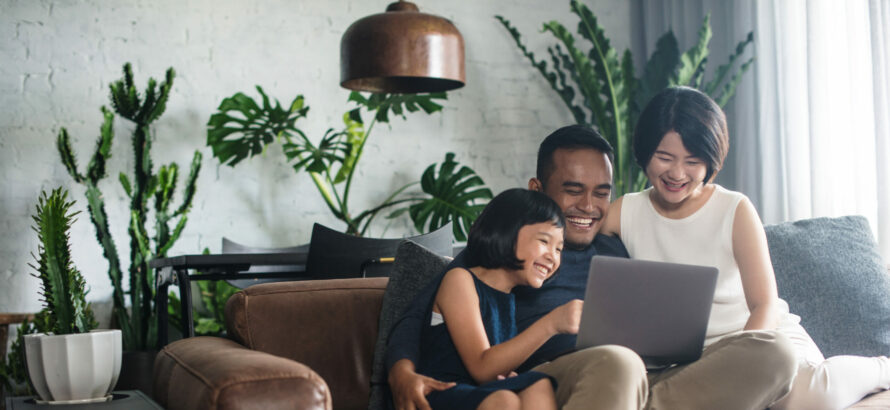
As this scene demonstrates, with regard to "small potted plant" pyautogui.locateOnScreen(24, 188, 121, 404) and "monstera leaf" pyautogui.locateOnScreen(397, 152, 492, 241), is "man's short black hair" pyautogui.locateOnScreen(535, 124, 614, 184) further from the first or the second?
"monstera leaf" pyautogui.locateOnScreen(397, 152, 492, 241)

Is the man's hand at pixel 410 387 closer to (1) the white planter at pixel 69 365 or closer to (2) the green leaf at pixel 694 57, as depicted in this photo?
(1) the white planter at pixel 69 365

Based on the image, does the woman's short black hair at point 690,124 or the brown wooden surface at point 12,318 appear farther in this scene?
the brown wooden surface at point 12,318

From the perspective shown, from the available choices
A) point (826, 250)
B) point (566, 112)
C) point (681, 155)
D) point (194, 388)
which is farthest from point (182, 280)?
point (566, 112)

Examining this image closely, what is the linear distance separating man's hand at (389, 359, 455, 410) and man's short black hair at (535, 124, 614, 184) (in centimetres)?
Result: 58

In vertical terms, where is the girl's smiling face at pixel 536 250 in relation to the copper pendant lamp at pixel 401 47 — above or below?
below

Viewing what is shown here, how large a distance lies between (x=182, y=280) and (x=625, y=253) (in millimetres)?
1349

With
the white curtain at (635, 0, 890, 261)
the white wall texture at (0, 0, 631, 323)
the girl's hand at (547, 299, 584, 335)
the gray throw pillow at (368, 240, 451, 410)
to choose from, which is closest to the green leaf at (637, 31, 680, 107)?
the white curtain at (635, 0, 890, 261)

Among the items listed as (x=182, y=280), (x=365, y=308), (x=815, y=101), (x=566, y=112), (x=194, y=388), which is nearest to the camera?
(x=194, y=388)

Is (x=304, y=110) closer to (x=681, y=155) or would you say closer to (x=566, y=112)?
(x=566, y=112)

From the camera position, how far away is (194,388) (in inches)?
48.4

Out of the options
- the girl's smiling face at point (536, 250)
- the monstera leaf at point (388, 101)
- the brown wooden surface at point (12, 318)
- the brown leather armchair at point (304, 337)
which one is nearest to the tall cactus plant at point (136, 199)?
the brown wooden surface at point (12, 318)

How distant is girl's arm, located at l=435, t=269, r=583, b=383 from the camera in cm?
137

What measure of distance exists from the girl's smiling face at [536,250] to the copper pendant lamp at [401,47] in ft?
2.40

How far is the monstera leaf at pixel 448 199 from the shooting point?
364 cm
